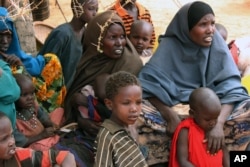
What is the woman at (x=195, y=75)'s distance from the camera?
3.66 meters

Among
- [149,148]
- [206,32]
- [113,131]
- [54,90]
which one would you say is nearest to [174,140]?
[149,148]

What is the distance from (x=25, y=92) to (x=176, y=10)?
664cm

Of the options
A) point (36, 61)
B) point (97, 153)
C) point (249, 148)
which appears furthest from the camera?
point (36, 61)

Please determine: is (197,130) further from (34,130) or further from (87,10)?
(87,10)

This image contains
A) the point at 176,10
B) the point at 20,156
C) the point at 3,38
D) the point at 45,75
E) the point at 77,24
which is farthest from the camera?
the point at 176,10

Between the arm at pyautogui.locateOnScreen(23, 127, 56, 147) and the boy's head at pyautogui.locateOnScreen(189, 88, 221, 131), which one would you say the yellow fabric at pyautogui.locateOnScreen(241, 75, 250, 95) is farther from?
the arm at pyautogui.locateOnScreen(23, 127, 56, 147)

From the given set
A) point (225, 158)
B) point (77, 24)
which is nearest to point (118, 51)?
point (225, 158)

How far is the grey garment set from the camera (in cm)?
483

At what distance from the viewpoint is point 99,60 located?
3838 mm

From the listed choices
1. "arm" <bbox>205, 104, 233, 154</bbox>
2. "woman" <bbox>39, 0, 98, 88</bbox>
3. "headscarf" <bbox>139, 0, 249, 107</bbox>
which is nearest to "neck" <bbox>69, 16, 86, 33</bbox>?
"woman" <bbox>39, 0, 98, 88</bbox>

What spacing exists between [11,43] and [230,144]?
1.83 metres

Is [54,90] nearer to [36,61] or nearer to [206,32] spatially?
[36,61]

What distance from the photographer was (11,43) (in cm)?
397

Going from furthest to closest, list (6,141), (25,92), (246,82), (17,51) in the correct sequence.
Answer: (246,82)
(17,51)
(25,92)
(6,141)
